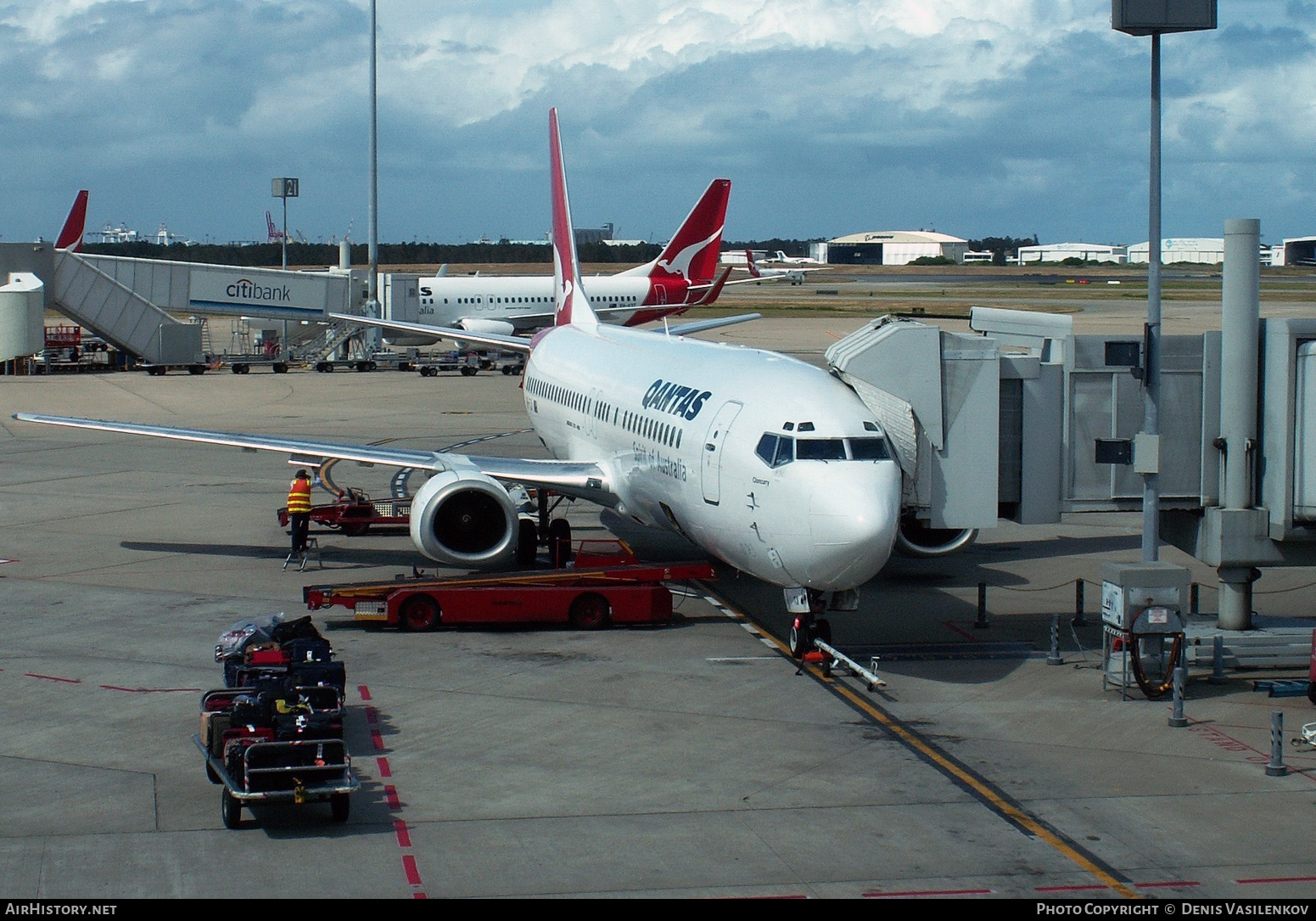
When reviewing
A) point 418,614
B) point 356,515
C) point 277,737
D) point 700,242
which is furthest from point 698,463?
point 700,242

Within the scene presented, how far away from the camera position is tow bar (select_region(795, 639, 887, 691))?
19891mm

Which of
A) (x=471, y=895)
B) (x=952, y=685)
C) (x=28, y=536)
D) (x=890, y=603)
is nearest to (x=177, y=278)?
(x=28, y=536)

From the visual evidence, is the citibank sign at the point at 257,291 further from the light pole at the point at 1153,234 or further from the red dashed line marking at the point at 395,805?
the light pole at the point at 1153,234

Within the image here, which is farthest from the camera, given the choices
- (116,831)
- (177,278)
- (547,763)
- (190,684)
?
(177,278)

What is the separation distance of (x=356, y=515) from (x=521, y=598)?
10.2 meters

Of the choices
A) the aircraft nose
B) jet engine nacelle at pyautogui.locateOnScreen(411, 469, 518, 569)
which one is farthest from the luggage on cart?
jet engine nacelle at pyautogui.locateOnScreen(411, 469, 518, 569)

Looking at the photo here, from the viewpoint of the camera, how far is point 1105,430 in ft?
70.8

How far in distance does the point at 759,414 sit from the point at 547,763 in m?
6.63

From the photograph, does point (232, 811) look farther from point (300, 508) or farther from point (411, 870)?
point (300, 508)

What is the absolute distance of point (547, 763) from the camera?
1631cm

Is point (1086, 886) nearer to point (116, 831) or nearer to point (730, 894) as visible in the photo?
point (730, 894)

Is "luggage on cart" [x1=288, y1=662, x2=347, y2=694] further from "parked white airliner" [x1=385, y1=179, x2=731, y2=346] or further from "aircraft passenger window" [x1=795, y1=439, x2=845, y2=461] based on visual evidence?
"parked white airliner" [x1=385, y1=179, x2=731, y2=346]

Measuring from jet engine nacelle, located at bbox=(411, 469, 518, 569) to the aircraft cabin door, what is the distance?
16.7 ft

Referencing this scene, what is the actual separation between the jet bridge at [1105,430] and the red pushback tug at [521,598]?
14.4 ft
